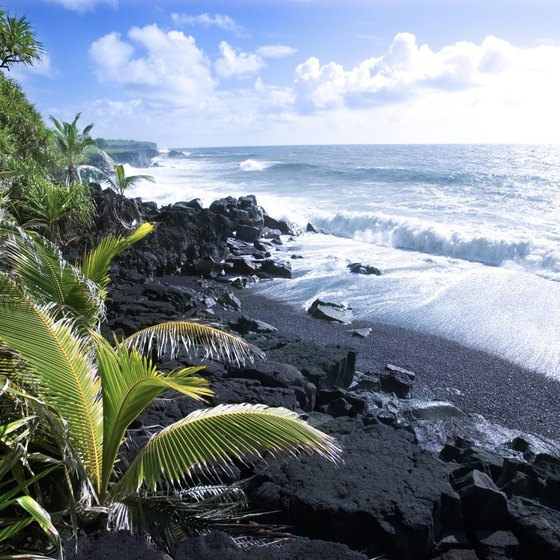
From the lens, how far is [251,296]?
48.8 feet

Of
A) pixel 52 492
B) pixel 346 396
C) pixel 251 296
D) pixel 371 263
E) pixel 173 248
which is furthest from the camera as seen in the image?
pixel 371 263

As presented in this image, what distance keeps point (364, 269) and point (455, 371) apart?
24.8ft

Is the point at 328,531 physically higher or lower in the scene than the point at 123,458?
lower

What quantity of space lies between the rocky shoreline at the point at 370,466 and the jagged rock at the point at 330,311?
0.33 m

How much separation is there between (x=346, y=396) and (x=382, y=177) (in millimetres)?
42408

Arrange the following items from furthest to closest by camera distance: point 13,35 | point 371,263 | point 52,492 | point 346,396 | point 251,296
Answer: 1. point 371,263
2. point 251,296
3. point 13,35
4. point 346,396
5. point 52,492

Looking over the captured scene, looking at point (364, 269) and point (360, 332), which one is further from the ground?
point (364, 269)

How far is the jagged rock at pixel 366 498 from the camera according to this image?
4.26 metres

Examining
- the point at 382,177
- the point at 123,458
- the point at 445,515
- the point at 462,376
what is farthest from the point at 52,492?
the point at 382,177

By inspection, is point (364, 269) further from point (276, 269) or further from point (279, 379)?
point (279, 379)

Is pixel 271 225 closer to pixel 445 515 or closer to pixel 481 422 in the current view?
pixel 481 422

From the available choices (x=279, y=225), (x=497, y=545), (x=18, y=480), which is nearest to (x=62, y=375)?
(x=18, y=480)

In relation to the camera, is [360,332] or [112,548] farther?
[360,332]

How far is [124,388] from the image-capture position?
3549mm
